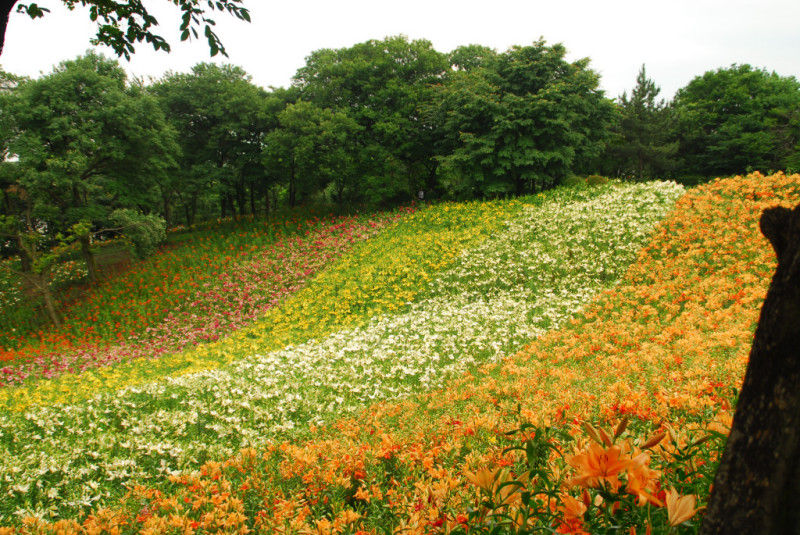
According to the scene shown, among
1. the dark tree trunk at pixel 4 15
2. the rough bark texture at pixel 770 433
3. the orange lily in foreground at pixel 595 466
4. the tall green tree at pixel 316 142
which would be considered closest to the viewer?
the rough bark texture at pixel 770 433

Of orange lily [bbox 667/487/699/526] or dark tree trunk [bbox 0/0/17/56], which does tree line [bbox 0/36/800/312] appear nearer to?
dark tree trunk [bbox 0/0/17/56]

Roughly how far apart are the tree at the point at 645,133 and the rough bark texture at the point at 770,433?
3761cm

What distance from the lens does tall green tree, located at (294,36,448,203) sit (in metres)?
23.5

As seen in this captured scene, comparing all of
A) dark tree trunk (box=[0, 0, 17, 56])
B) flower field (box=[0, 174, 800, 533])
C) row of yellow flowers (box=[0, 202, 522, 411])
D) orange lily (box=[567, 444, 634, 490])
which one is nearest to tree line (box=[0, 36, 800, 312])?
row of yellow flowers (box=[0, 202, 522, 411])

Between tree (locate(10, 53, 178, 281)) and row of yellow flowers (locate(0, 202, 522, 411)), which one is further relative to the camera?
tree (locate(10, 53, 178, 281))

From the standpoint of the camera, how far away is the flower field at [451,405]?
168cm

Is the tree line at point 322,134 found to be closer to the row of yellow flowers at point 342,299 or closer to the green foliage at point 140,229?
the green foliage at point 140,229

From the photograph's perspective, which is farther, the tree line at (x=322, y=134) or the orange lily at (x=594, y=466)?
the tree line at (x=322, y=134)

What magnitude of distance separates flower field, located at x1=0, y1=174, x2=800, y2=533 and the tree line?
8.58 meters

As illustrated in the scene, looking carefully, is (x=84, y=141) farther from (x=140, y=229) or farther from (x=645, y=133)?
(x=645, y=133)

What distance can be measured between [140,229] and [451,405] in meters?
16.5

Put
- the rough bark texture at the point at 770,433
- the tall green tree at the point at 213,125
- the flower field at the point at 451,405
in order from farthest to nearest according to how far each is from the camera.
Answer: the tall green tree at the point at 213,125
the flower field at the point at 451,405
the rough bark texture at the point at 770,433

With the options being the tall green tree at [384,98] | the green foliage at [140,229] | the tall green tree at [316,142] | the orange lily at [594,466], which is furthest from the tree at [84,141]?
the orange lily at [594,466]

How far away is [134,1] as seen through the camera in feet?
12.7
